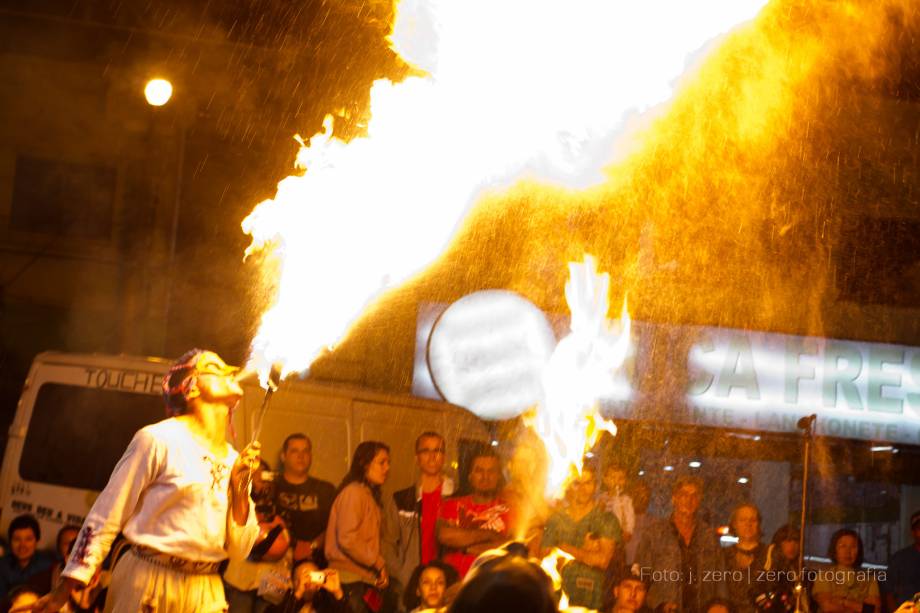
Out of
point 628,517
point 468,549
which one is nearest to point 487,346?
point 628,517

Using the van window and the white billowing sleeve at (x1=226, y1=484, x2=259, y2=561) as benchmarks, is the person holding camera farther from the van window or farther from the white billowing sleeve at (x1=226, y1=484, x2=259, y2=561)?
the white billowing sleeve at (x1=226, y1=484, x2=259, y2=561)

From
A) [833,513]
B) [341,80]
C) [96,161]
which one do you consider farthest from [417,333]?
[96,161]

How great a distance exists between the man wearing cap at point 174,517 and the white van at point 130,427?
89.6 inches

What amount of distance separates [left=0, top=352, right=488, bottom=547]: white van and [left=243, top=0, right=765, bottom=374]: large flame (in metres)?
0.95

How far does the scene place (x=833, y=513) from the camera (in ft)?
31.6

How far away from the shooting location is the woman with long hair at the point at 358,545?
7.11 m

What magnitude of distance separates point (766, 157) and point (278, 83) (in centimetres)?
497

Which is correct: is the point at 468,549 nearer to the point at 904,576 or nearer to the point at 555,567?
the point at 904,576

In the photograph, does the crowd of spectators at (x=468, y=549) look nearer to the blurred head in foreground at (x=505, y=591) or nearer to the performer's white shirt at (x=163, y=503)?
the performer's white shirt at (x=163, y=503)

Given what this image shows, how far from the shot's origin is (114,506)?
4688 mm

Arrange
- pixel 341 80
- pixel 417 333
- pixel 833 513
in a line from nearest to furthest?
pixel 833 513 → pixel 417 333 → pixel 341 80

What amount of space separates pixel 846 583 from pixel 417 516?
2776mm

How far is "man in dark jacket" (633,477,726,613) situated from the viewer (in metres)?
7.31

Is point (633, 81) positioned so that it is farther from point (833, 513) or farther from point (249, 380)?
point (833, 513)
